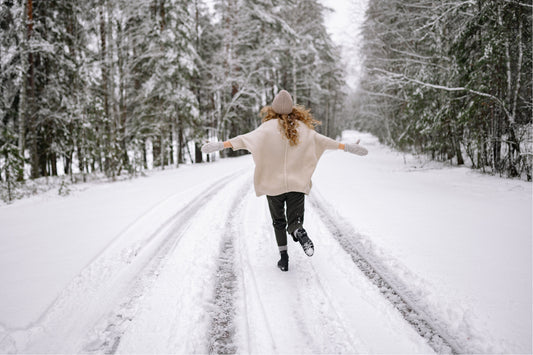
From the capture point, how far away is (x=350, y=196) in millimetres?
6680

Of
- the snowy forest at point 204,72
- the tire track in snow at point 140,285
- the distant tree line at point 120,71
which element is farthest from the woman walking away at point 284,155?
the distant tree line at point 120,71

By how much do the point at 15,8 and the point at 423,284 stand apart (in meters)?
15.7

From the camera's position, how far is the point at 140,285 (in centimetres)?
278

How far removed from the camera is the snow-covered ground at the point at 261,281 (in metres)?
2.02

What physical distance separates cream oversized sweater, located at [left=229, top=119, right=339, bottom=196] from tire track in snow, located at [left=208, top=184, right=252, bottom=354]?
98 centimetres

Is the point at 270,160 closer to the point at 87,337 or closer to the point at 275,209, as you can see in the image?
the point at 275,209

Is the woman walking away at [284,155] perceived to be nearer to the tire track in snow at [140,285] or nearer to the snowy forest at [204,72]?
the tire track in snow at [140,285]

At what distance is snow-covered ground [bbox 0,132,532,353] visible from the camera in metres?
2.02

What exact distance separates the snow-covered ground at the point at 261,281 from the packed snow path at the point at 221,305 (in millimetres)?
14

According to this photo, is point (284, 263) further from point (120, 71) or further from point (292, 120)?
point (120, 71)

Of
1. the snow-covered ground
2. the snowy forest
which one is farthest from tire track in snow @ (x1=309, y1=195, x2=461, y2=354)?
the snowy forest

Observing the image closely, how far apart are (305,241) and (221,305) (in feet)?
3.78

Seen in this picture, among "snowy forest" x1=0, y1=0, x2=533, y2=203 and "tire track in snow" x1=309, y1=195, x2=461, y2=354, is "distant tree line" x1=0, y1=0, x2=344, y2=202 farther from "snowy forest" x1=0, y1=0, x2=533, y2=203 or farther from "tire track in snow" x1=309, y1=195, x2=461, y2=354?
"tire track in snow" x1=309, y1=195, x2=461, y2=354

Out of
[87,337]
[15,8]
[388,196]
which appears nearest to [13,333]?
[87,337]
